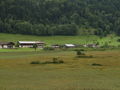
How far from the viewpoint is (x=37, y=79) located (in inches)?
1716

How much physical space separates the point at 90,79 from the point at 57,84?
6204 mm

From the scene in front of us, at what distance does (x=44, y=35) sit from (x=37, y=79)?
510ft

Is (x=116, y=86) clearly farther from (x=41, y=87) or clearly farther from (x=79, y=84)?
(x=41, y=87)

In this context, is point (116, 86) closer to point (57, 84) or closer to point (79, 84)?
point (79, 84)

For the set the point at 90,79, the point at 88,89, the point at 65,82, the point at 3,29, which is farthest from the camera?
the point at 3,29

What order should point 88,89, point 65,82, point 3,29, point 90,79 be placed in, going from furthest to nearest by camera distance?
point 3,29 → point 90,79 → point 65,82 → point 88,89

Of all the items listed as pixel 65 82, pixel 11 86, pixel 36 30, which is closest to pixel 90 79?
pixel 65 82

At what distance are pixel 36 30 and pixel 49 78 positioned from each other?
500 feet

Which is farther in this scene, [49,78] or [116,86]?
[49,78]

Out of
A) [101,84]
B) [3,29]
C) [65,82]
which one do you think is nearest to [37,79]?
[65,82]

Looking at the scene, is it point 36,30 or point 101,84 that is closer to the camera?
point 101,84

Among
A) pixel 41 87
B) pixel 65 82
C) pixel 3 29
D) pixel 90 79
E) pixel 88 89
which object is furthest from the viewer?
pixel 3 29

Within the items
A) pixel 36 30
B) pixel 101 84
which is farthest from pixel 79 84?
pixel 36 30

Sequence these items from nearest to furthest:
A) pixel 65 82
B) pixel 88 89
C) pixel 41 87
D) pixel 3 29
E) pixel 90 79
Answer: pixel 88 89 < pixel 41 87 < pixel 65 82 < pixel 90 79 < pixel 3 29
